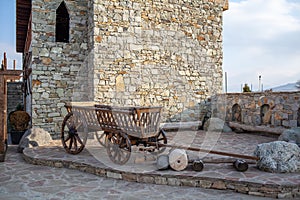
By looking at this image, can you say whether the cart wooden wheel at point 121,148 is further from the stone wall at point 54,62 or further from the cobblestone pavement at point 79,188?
the stone wall at point 54,62

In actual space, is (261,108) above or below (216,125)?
above

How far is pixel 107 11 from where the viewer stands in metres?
7.01

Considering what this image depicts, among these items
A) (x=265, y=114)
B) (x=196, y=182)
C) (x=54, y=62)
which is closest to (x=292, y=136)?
(x=265, y=114)

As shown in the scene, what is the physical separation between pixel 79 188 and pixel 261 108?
18.0 feet

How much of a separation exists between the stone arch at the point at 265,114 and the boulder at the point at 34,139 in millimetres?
5501

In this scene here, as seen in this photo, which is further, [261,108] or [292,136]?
[261,108]

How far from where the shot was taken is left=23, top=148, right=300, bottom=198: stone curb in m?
3.30

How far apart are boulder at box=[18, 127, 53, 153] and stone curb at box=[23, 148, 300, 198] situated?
5.42ft

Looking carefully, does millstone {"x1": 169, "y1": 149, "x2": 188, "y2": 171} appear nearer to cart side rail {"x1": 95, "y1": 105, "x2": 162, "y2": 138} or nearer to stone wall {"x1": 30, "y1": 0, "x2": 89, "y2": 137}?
cart side rail {"x1": 95, "y1": 105, "x2": 162, "y2": 138}

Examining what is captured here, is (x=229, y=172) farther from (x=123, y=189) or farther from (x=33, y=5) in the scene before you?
(x=33, y=5)

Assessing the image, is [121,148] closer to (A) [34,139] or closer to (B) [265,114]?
(A) [34,139]

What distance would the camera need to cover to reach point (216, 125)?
8164 mm

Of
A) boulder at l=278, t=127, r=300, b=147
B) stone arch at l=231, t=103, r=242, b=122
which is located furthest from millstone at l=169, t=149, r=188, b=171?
stone arch at l=231, t=103, r=242, b=122

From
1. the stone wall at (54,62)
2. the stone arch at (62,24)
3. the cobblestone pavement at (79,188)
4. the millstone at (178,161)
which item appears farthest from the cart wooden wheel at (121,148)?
the stone arch at (62,24)
